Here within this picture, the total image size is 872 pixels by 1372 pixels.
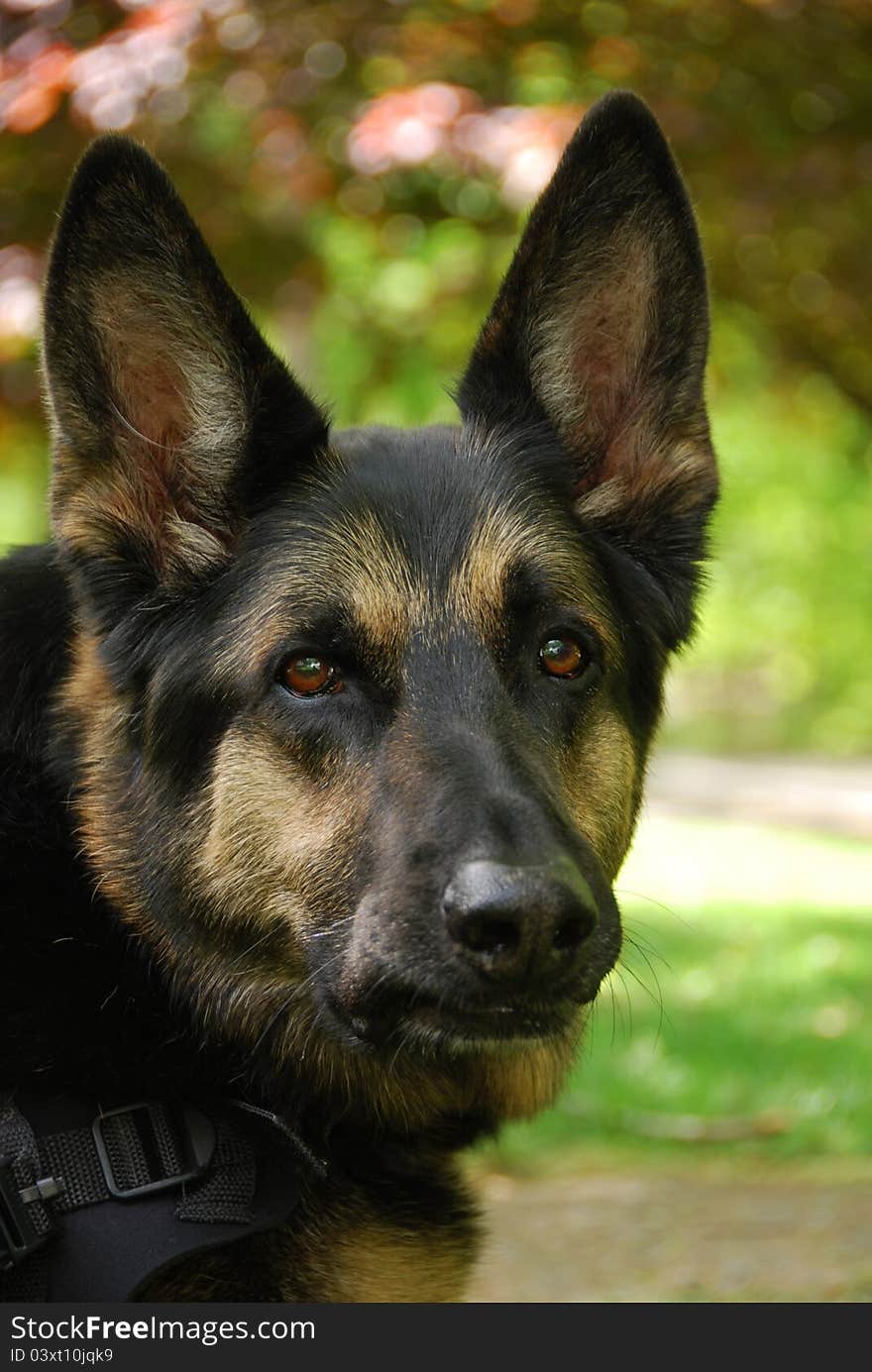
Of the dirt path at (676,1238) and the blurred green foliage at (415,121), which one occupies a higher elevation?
the blurred green foliage at (415,121)

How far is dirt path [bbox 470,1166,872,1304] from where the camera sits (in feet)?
15.5

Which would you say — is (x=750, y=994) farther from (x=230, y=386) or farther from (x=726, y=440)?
(x=726, y=440)

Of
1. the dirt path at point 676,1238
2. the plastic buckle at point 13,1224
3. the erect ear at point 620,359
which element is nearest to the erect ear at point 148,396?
the erect ear at point 620,359

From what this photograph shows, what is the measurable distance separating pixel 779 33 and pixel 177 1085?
209 inches

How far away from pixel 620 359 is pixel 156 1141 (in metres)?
2.20

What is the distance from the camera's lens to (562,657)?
3.39 meters

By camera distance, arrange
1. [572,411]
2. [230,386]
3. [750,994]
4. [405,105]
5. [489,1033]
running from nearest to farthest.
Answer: [489,1033]
[230,386]
[572,411]
[405,105]
[750,994]

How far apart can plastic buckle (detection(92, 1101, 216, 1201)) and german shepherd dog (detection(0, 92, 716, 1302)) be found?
59 millimetres

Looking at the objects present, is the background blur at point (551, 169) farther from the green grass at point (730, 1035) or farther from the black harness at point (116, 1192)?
the black harness at point (116, 1192)

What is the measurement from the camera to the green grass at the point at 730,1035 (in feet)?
20.7

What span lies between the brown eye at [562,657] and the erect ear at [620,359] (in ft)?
1.47

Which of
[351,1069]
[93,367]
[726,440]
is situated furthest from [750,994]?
[726,440]

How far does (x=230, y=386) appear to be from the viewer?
3.37 meters

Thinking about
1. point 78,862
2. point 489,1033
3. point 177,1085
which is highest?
point 78,862
